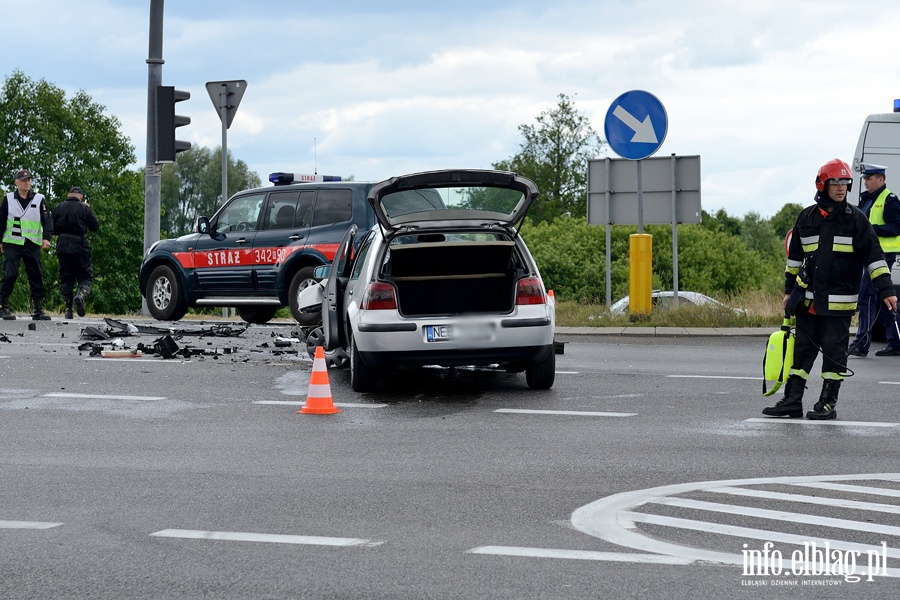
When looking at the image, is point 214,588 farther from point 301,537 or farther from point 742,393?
point 742,393

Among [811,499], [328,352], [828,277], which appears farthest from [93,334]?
[811,499]

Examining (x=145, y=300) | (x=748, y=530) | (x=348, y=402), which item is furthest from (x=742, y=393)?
(x=145, y=300)

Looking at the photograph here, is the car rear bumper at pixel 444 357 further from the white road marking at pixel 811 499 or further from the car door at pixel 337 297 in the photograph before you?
the white road marking at pixel 811 499

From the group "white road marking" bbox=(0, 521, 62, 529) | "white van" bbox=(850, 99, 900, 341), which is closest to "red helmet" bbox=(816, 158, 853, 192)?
"white road marking" bbox=(0, 521, 62, 529)

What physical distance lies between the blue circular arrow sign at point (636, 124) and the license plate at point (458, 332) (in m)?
7.50

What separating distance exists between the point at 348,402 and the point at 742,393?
3.30 m

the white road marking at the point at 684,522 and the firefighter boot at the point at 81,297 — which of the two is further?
the firefighter boot at the point at 81,297

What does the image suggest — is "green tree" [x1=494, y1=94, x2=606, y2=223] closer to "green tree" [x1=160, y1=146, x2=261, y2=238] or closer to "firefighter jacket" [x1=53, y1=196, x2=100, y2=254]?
"green tree" [x1=160, y1=146, x2=261, y2=238]

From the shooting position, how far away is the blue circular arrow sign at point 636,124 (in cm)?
1764

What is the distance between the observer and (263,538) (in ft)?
18.4

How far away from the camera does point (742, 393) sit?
10.9 meters

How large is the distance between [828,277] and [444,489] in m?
3.81

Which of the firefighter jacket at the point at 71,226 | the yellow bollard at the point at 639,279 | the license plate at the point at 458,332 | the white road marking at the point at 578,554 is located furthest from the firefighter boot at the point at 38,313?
the white road marking at the point at 578,554

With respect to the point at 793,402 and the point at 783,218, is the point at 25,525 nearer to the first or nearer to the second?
the point at 793,402
